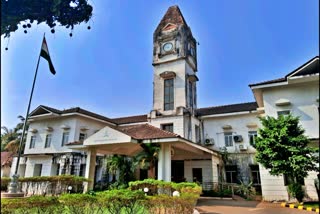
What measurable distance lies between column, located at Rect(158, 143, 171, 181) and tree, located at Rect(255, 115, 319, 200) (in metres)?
3.89

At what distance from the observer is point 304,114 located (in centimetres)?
1103

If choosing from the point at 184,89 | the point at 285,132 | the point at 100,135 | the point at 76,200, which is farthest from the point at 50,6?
the point at 184,89

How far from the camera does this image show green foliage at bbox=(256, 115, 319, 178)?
905 cm

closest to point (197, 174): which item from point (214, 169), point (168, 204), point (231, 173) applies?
point (214, 169)

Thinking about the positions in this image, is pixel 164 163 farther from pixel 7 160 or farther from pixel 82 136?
pixel 7 160

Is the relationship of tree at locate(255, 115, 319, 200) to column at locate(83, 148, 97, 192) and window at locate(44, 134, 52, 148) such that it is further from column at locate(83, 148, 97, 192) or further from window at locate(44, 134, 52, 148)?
window at locate(44, 134, 52, 148)

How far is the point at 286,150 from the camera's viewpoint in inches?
373

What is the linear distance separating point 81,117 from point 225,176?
11.7m

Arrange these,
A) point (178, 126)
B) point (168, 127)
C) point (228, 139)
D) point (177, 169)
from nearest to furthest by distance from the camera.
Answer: point (178, 126) < point (168, 127) < point (177, 169) < point (228, 139)

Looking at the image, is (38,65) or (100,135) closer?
(38,65)

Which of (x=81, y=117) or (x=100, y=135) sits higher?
(x=81, y=117)

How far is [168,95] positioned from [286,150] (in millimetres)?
9079

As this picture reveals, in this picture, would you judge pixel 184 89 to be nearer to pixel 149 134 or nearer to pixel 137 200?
pixel 149 134

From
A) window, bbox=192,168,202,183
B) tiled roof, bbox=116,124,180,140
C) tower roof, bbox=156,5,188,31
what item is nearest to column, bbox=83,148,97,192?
tiled roof, bbox=116,124,180,140
